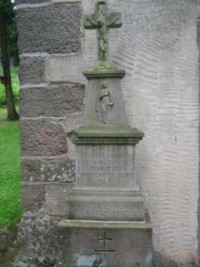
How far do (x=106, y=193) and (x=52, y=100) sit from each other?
1032mm

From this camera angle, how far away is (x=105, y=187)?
364cm

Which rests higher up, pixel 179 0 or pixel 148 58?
pixel 179 0

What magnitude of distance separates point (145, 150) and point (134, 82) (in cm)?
58

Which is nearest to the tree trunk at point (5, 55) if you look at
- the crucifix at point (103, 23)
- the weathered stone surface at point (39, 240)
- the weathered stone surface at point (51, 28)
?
the weathered stone surface at point (51, 28)

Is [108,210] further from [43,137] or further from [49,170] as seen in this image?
[43,137]

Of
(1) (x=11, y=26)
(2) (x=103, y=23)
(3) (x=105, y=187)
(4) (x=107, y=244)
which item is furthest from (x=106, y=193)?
(1) (x=11, y=26)

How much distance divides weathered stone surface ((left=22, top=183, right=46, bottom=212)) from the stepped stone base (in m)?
0.75

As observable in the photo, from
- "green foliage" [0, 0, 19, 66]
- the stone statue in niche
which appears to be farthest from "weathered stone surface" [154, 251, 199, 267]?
"green foliage" [0, 0, 19, 66]

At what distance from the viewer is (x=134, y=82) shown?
13.3 ft

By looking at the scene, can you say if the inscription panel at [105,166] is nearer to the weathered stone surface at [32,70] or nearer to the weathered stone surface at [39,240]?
the weathered stone surface at [39,240]

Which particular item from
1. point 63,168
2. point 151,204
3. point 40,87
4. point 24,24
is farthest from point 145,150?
point 24,24

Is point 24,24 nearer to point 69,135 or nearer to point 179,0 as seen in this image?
point 69,135

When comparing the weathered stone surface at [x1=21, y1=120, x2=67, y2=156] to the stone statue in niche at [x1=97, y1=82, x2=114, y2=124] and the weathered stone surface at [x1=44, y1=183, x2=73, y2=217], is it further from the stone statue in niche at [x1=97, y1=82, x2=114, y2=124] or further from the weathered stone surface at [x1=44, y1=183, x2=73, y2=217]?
the stone statue in niche at [x1=97, y1=82, x2=114, y2=124]

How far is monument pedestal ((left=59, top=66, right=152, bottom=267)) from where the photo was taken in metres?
3.49
